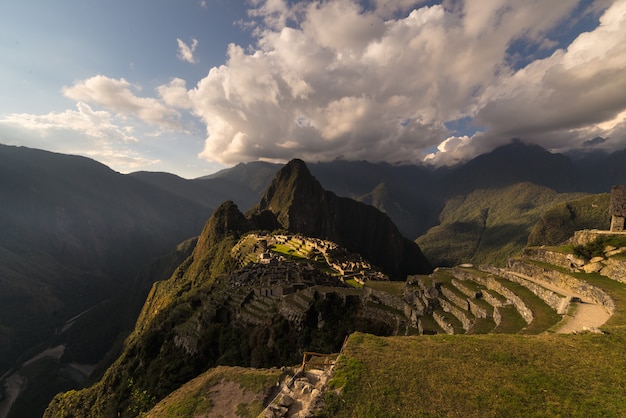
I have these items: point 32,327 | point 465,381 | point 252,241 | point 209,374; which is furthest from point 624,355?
point 32,327

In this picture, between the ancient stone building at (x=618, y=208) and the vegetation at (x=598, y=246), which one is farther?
the ancient stone building at (x=618, y=208)

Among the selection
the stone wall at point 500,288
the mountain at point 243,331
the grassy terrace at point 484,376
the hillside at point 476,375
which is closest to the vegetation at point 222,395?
the hillside at point 476,375

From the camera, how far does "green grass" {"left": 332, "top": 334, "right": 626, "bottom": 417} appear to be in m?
9.80

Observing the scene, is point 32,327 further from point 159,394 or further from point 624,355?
point 624,355

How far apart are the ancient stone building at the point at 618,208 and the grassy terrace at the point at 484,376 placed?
24427 mm

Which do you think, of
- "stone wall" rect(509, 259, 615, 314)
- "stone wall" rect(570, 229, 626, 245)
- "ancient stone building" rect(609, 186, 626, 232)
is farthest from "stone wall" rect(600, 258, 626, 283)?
"ancient stone building" rect(609, 186, 626, 232)

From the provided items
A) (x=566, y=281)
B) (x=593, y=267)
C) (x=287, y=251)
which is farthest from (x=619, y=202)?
(x=287, y=251)

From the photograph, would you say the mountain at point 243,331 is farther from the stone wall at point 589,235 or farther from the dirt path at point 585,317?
the stone wall at point 589,235

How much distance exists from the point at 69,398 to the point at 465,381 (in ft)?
264

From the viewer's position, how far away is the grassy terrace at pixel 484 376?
9797 millimetres

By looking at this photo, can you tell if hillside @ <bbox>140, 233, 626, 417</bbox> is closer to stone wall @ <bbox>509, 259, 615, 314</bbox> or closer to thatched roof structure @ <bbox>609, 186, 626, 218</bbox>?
stone wall @ <bbox>509, 259, 615, 314</bbox>

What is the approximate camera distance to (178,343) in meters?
46.9

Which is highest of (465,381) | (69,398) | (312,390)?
(465,381)

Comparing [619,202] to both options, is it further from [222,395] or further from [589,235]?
[222,395]
